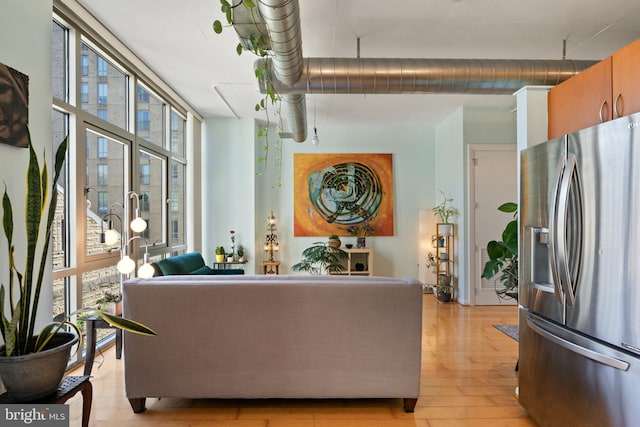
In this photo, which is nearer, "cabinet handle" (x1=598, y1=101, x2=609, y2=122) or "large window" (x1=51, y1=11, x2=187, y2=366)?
"cabinet handle" (x1=598, y1=101, x2=609, y2=122)

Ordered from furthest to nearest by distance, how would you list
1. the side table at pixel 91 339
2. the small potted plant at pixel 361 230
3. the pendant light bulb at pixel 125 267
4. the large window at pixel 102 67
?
the small potted plant at pixel 361 230, the large window at pixel 102 67, the pendant light bulb at pixel 125 267, the side table at pixel 91 339

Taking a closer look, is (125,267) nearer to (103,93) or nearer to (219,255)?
(103,93)

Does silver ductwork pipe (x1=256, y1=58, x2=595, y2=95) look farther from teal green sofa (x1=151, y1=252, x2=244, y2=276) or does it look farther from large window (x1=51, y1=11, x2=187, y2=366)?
teal green sofa (x1=151, y1=252, x2=244, y2=276)

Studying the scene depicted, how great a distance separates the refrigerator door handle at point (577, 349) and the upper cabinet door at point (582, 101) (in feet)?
3.77

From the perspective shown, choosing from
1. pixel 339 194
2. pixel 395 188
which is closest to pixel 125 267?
pixel 339 194

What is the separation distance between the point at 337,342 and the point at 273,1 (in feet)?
6.43

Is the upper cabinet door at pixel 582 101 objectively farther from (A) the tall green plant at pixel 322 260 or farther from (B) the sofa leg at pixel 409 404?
(A) the tall green plant at pixel 322 260

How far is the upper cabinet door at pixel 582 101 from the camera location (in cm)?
180

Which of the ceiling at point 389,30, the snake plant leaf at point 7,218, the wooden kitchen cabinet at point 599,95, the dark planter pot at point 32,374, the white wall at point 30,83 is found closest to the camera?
the dark planter pot at point 32,374

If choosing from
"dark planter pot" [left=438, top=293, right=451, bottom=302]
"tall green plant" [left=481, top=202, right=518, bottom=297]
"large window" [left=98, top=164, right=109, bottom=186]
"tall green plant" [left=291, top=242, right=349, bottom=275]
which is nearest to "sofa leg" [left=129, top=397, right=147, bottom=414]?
"large window" [left=98, top=164, right=109, bottom=186]

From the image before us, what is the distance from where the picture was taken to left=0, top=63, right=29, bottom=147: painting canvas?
6.00 ft

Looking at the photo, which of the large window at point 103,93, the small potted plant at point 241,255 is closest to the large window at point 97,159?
the large window at point 103,93

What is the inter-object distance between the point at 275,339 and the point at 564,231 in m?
1.67

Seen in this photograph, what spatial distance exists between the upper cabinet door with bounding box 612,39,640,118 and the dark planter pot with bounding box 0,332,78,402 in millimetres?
2812
